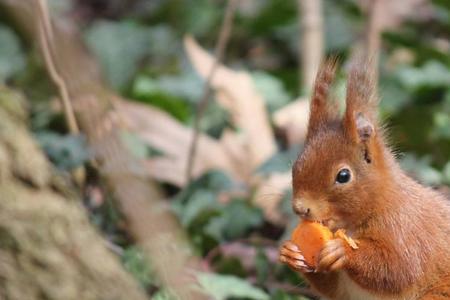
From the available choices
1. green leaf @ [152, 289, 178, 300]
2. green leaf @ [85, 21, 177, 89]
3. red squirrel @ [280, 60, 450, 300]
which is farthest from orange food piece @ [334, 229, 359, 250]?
green leaf @ [85, 21, 177, 89]

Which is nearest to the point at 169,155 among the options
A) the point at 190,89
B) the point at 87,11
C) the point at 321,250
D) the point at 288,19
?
the point at 190,89

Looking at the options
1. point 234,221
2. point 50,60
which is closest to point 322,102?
point 50,60

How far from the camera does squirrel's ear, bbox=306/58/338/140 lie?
348 centimetres

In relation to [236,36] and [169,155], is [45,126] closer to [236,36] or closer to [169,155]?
[169,155]

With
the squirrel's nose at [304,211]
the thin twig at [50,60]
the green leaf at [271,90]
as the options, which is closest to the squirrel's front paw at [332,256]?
the squirrel's nose at [304,211]

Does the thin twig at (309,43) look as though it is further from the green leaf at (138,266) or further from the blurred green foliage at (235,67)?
the green leaf at (138,266)

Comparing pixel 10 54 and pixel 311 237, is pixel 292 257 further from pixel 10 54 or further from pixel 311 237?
pixel 10 54

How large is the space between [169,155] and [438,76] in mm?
1849

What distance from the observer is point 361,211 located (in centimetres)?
337

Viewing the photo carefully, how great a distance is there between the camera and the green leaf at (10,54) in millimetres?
6113

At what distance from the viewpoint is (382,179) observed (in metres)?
3.43

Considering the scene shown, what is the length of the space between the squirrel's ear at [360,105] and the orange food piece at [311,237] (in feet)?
1.00

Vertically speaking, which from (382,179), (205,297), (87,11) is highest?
(87,11)

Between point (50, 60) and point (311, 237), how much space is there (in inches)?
56.0
